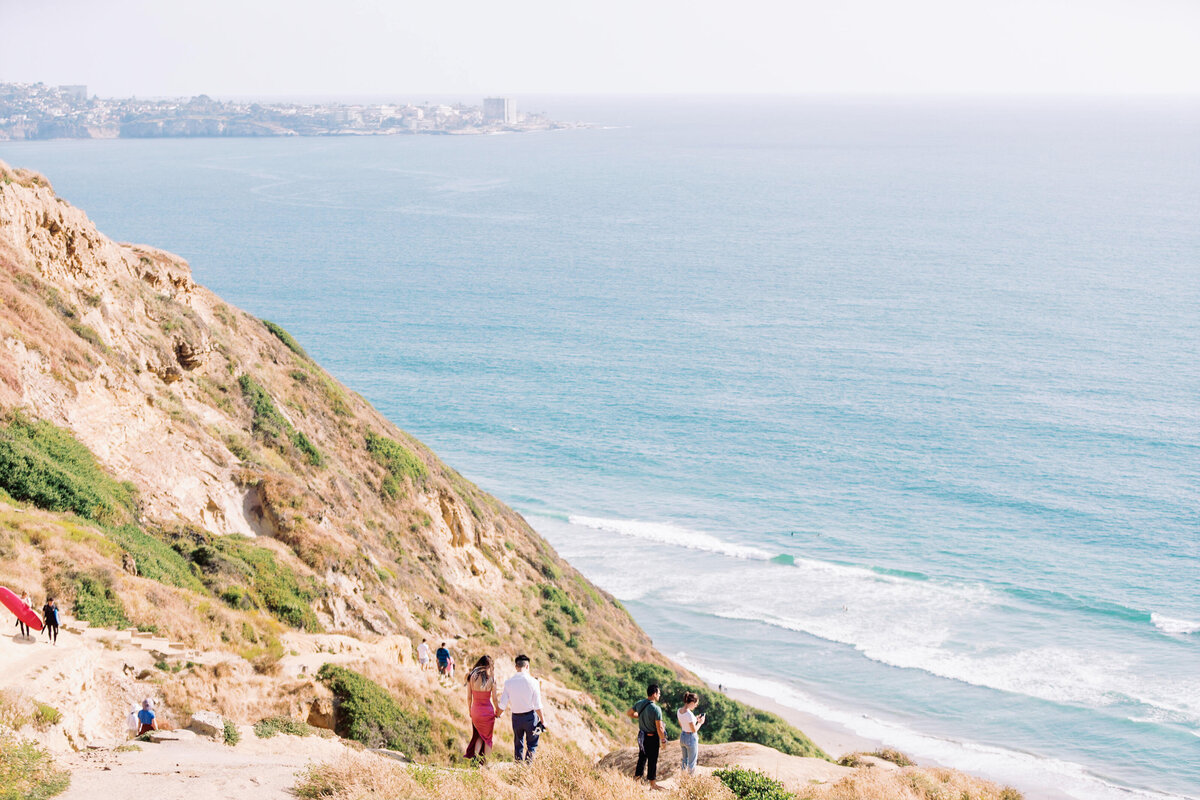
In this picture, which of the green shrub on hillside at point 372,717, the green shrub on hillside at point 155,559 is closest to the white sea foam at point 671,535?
the green shrub on hillside at point 155,559

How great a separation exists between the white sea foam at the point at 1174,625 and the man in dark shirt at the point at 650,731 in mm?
43464

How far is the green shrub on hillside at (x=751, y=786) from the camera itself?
13.3 m

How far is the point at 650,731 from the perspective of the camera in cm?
1320

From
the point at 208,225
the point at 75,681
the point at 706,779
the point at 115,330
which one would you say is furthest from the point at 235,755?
the point at 208,225

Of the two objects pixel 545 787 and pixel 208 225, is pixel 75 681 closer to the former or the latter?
pixel 545 787

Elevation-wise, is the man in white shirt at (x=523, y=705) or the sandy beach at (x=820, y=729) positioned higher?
the man in white shirt at (x=523, y=705)

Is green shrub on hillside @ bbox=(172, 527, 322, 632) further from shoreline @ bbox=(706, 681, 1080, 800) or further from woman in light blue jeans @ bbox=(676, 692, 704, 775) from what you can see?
shoreline @ bbox=(706, 681, 1080, 800)

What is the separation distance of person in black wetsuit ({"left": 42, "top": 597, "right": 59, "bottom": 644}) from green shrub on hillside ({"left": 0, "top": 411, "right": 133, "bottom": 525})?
618 cm

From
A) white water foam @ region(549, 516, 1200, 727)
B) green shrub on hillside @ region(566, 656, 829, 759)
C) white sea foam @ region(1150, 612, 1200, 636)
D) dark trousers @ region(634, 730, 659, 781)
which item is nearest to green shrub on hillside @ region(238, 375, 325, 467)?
green shrub on hillside @ region(566, 656, 829, 759)

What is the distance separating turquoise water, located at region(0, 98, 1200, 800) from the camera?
44994 mm

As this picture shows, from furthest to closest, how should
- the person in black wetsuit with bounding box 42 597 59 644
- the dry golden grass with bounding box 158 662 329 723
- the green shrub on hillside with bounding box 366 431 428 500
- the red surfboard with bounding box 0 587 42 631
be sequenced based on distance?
the green shrub on hillside with bounding box 366 431 428 500, the dry golden grass with bounding box 158 662 329 723, the person in black wetsuit with bounding box 42 597 59 644, the red surfboard with bounding box 0 587 42 631

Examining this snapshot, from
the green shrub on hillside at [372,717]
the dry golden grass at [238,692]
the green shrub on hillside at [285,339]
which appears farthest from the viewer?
the green shrub on hillside at [285,339]

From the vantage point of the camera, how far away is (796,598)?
5247 cm

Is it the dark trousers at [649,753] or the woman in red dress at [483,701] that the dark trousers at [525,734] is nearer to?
the woman in red dress at [483,701]
